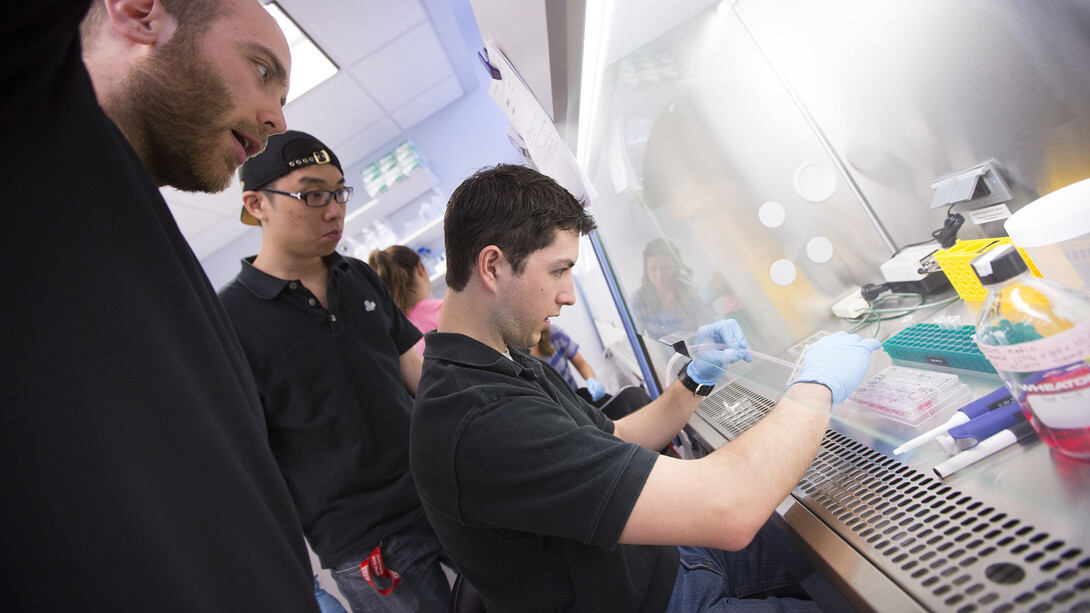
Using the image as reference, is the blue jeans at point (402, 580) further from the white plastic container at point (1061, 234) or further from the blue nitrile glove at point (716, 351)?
the white plastic container at point (1061, 234)

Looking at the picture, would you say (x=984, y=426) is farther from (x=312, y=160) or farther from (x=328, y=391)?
(x=312, y=160)

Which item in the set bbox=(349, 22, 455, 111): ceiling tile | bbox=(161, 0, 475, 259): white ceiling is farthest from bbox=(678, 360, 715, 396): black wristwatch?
bbox=(349, 22, 455, 111): ceiling tile

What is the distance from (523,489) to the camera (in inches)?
28.6

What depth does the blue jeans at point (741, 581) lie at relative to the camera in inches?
33.8

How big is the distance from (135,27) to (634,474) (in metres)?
0.90

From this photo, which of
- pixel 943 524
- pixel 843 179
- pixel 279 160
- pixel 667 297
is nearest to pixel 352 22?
pixel 279 160

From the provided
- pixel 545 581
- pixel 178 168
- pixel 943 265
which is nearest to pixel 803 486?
pixel 545 581

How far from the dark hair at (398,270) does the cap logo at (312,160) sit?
3.55 ft

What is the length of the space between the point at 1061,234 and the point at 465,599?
4.02ft

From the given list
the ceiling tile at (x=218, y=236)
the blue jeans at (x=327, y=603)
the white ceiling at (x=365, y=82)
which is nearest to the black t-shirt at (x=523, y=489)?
the blue jeans at (x=327, y=603)

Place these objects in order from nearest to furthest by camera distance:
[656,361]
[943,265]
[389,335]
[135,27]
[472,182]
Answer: [135,27], [943,265], [472,182], [389,335], [656,361]

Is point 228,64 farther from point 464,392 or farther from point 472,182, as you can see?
point 464,392

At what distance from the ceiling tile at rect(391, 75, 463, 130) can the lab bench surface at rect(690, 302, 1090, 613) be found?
3.74 metres

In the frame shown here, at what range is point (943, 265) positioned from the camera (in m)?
0.97
